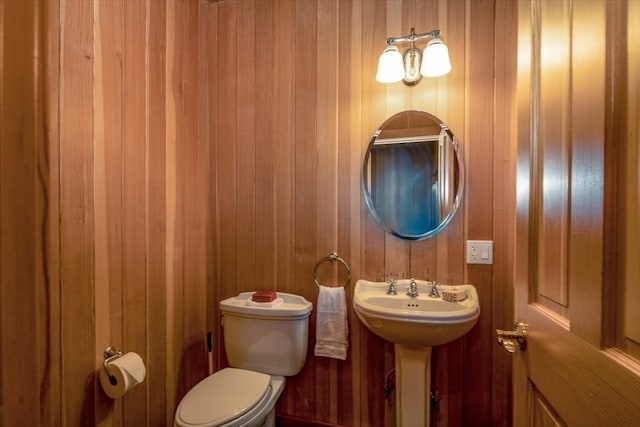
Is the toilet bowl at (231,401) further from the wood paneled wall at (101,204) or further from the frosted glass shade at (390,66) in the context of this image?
the frosted glass shade at (390,66)

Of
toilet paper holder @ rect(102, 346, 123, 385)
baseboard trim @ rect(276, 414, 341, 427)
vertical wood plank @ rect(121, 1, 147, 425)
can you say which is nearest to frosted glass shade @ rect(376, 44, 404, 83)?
A: vertical wood plank @ rect(121, 1, 147, 425)

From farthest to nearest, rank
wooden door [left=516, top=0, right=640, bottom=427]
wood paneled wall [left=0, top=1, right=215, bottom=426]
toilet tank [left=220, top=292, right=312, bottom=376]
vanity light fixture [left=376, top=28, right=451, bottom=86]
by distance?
toilet tank [left=220, top=292, right=312, bottom=376], vanity light fixture [left=376, top=28, right=451, bottom=86], wood paneled wall [left=0, top=1, right=215, bottom=426], wooden door [left=516, top=0, right=640, bottom=427]

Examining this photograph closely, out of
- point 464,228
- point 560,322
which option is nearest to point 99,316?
point 560,322

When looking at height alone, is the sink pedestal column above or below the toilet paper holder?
below

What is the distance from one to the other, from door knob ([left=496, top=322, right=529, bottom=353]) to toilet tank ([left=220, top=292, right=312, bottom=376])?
0.91m

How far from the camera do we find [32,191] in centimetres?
89

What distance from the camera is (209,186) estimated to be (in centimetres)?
178

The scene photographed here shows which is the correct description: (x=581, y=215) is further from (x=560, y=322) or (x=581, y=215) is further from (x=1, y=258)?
(x=1, y=258)

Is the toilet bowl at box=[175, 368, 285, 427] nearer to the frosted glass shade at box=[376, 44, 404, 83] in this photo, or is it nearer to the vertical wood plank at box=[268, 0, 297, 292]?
the vertical wood plank at box=[268, 0, 297, 292]

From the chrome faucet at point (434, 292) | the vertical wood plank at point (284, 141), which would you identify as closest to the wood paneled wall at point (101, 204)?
the vertical wood plank at point (284, 141)

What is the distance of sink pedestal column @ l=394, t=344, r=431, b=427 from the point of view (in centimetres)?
129

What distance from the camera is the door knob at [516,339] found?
0.74 m

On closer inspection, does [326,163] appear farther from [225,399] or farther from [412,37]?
[225,399]

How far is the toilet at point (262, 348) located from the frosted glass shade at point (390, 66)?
123 cm
